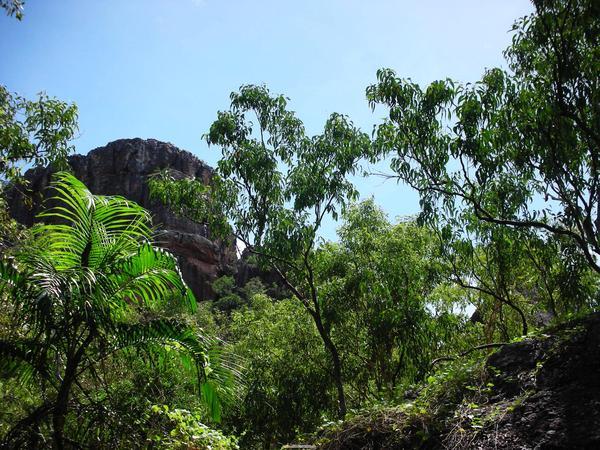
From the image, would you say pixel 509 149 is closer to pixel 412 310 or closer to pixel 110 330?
pixel 412 310

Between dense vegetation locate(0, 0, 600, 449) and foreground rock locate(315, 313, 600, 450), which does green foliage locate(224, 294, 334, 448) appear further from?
foreground rock locate(315, 313, 600, 450)

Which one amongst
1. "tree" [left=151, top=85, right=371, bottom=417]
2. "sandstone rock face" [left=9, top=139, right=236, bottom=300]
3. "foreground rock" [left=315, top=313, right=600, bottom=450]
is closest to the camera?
"foreground rock" [left=315, top=313, right=600, bottom=450]

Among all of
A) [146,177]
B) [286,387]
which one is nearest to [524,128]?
[286,387]

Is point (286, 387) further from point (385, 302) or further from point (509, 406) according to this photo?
point (509, 406)

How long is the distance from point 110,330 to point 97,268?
56cm

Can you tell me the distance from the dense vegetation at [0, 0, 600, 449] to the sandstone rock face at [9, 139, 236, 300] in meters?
27.6

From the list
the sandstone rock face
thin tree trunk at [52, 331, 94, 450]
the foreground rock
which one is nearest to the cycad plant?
thin tree trunk at [52, 331, 94, 450]

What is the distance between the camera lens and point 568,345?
13.1 feet

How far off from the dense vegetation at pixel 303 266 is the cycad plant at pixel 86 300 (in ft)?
0.06

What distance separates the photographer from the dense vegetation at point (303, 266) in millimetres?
4621

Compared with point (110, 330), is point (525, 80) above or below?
above

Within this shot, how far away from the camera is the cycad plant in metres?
4.23

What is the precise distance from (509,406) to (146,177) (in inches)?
1557

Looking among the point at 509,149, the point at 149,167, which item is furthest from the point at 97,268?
the point at 149,167
